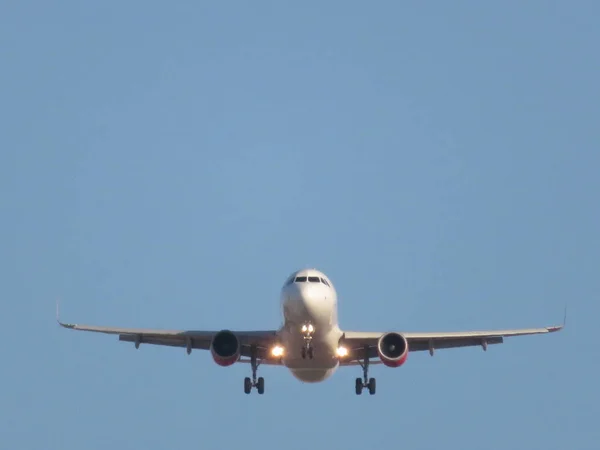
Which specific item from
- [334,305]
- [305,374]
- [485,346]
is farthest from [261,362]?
[485,346]

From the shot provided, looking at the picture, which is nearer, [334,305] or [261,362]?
[334,305]

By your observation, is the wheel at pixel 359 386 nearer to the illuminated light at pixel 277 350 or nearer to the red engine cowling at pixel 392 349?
the red engine cowling at pixel 392 349

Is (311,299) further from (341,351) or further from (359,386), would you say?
(359,386)

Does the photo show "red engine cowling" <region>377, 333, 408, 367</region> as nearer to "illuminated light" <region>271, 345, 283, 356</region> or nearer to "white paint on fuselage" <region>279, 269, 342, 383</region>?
"white paint on fuselage" <region>279, 269, 342, 383</region>

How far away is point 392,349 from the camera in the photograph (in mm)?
51969

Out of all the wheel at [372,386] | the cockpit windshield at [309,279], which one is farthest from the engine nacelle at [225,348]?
the wheel at [372,386]

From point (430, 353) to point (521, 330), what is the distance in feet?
13.7

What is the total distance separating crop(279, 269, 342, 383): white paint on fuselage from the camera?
48.1 m

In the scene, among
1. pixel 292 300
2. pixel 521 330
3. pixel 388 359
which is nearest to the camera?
pixel 292 300

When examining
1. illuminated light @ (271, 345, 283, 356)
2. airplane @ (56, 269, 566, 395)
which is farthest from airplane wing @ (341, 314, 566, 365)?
illuminated light @ (271, 345, 283, 356)

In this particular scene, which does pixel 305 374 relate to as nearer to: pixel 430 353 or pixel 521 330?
pixel 430 353

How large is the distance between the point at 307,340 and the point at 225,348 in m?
4.37

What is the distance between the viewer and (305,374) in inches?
2066

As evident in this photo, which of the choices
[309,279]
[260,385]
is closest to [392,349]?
[309,279]
